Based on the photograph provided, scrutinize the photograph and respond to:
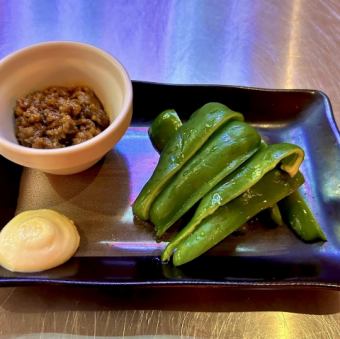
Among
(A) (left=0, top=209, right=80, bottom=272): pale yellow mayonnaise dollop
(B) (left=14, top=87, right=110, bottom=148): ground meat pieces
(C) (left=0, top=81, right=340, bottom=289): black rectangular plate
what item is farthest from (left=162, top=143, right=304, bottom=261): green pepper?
(B) (left=14, top=87, right=110, bottom=148): ground meat pieces

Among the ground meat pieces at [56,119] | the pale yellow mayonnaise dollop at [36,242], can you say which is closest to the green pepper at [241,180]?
the pale yellow mayonnaise dollop at [36,242]

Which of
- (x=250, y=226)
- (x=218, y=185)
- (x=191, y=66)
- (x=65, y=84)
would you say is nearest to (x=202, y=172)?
(x=218, y=185)

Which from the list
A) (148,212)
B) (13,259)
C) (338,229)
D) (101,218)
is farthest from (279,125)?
(13,259)

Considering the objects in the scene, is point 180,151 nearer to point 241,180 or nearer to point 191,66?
point 241,180

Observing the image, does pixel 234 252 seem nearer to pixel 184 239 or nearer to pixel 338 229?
pixel 184 239

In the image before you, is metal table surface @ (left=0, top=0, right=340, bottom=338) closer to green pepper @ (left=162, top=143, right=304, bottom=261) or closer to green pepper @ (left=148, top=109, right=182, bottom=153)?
green pepper @ (left=162, top=143, right=304, bottom=261)

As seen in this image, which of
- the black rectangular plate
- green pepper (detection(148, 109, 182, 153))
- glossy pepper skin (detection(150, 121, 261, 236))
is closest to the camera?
the black rectangular plate

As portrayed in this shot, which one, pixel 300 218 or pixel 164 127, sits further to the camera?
pixel 164 127
